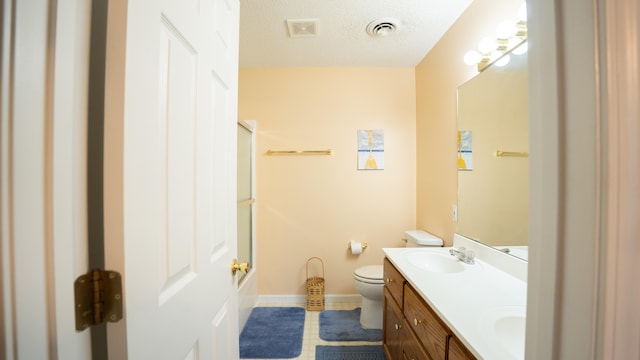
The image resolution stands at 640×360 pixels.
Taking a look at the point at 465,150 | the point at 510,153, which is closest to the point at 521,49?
the point at 510,153

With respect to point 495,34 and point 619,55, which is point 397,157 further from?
point 619,55

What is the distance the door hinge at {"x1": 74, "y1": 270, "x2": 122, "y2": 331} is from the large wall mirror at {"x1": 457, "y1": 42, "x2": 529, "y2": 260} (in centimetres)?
149

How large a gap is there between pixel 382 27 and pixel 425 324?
194 centimetres

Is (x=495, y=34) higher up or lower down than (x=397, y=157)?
higher up

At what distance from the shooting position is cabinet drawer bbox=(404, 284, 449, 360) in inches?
34.9

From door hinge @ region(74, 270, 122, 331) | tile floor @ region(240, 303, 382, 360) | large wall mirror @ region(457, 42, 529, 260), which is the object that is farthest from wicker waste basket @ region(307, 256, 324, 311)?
door hinge @ region(74, 270, 122, 331)

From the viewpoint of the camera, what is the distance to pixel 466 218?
5.42ft

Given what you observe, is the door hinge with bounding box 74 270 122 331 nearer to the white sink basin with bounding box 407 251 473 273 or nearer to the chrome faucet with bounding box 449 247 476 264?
the white sink basin with bounding box 407 251 473 273

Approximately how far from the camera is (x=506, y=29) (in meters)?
1.25

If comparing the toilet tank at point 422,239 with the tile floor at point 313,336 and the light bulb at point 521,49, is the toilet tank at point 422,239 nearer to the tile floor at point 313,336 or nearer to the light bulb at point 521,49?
the tile floor at point 313,336

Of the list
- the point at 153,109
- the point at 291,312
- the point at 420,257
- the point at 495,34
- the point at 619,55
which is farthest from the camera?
the point at 291,312

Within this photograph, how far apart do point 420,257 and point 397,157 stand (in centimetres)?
114

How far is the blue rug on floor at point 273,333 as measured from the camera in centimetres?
175

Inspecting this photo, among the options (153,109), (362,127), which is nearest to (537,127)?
(153,109)
